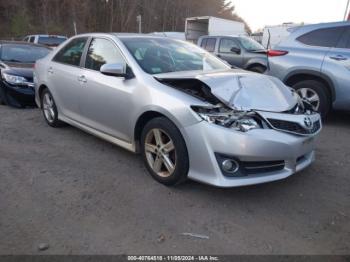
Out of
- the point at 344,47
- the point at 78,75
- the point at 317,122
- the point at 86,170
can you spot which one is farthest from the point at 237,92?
the point at 344,47

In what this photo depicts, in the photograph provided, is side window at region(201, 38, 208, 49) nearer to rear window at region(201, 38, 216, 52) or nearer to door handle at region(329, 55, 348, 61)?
rear window at region(201, 38, 216, 52)

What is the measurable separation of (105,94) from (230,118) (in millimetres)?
1696

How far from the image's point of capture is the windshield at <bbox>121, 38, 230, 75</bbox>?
3.94m

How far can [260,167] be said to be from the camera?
123 inches

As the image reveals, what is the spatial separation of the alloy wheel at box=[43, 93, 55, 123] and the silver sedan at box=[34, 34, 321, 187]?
2.84ft

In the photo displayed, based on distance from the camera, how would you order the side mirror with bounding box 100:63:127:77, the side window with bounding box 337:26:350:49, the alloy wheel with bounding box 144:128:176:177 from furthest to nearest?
the side window with bounding box 337:26:350:49
the side mirror with bounding box 100:63:127:77
the alloy wheel with bounding box 144:128:176:177

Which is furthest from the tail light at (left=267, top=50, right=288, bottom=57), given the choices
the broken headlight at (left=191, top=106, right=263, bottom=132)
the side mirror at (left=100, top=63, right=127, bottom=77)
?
the side mirror at (left=100, top=63, right=127, bottom=77)

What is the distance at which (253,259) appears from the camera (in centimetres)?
245

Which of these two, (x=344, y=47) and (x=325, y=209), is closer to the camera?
(x=325, y=209)

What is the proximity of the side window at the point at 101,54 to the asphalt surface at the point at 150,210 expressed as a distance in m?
1.20

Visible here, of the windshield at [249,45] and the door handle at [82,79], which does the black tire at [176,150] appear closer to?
the door handle at [82,79]

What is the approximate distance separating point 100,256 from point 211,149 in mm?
1280

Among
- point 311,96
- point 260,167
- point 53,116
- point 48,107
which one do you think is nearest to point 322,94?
point 311,96

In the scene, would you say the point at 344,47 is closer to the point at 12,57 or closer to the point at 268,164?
the point at 268,164
